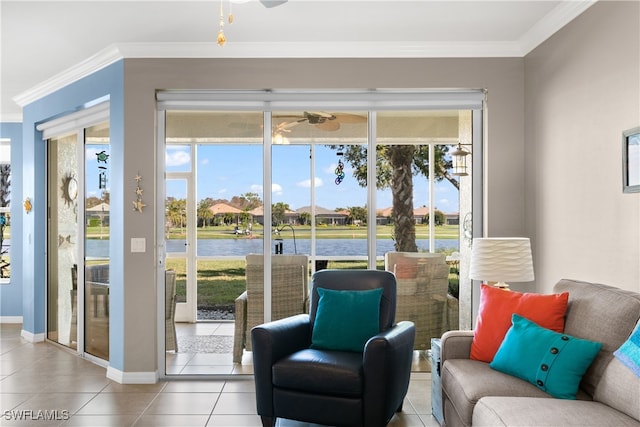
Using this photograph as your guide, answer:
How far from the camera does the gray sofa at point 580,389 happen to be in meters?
1.99

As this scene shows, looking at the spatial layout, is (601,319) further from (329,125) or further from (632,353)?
(329,125)

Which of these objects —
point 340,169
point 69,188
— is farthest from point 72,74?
point 340,169

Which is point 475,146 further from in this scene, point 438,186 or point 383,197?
point 383,197

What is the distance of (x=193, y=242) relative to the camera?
13.9 feet

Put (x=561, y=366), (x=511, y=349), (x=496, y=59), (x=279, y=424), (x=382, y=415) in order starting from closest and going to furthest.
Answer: (x=561, y=366) < (x=511, y=349) < (x=382, y=415) < (x=279, y=424) < (x=496, y=59)

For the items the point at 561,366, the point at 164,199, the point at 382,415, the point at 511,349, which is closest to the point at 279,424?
the point at 382,415

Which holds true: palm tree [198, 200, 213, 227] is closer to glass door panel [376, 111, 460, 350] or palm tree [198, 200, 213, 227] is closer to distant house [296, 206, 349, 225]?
distant house [296, 206, 349, 225]

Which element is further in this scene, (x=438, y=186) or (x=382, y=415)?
(x=438, y=186)

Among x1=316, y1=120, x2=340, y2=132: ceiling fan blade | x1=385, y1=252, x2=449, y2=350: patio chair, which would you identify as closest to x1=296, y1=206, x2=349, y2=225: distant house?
x1=385, y1=252, x2=449, y2=350: patio chair

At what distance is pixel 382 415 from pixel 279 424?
0.79m

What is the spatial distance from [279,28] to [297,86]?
53 centimetres

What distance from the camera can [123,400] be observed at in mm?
3549

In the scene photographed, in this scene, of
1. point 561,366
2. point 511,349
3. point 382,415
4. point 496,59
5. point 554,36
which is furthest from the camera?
point 496,59

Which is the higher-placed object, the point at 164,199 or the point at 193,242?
the point at 164,199
